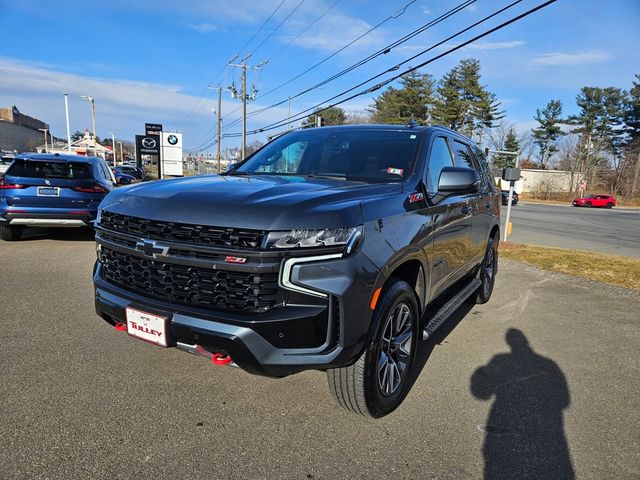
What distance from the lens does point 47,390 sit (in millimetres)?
2975

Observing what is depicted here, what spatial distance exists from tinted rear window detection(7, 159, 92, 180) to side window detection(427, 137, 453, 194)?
6805mm

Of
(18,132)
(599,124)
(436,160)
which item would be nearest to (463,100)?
(599,124)

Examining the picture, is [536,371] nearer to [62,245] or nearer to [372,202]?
[372,202]

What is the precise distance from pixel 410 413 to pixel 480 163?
3.48 meters

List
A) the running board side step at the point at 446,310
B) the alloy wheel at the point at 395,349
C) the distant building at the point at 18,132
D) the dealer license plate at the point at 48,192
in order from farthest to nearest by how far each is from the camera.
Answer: the distant building at the point at 18,132
the dealer license plate at the point at 48,192
the running board side step at the point at 446,310
the alloy wheel at the point at 395,349

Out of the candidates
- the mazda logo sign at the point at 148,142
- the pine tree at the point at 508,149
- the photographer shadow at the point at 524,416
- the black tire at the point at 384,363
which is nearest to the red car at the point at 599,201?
the pine tree at the point at 508,149

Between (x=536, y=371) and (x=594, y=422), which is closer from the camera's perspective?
(x=594, y=422)

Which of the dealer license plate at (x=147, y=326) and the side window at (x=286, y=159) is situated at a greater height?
the side window at (x=286, y=159)

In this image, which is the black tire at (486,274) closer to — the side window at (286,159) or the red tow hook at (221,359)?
the side window at (286,159)

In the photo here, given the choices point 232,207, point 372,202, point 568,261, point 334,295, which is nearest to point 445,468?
point 334,295

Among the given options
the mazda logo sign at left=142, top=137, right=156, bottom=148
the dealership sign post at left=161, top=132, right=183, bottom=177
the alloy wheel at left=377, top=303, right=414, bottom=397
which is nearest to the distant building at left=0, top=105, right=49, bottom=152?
the dealership sign post at left=161, top=132, right=183, bottom=177

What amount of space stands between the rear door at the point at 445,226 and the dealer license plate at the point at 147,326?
189cm

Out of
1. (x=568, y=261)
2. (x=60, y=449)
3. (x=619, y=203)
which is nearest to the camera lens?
(x=60, y=449)

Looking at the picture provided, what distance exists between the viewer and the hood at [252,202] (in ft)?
7.36
